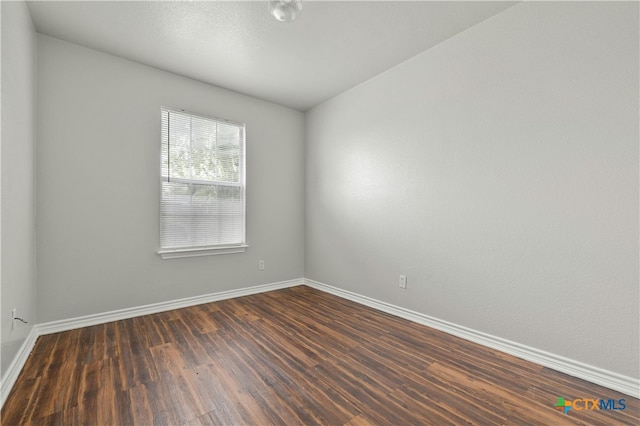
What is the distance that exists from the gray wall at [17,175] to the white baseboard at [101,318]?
0.08 m

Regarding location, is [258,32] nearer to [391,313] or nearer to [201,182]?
[201,182]

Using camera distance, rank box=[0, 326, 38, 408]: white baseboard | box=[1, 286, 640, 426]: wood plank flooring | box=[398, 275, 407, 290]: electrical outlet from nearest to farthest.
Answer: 1. box=[1, 286, 640, 426]: wood plank flooring
2. box=[0, 326, 38, 408]: white baseboard
3. box=[398, 275, 407, 290]: electrical outlet

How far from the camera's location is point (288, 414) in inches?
57.6

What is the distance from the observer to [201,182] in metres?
3.27

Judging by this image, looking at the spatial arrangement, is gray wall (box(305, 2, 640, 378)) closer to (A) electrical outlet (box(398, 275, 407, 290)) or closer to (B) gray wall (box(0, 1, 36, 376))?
(A) electrical outlet (box(398, 275, 407, 290))

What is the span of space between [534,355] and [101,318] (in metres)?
3.67

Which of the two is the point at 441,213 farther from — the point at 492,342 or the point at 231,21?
the point at 231,21

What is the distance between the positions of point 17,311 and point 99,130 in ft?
5.43

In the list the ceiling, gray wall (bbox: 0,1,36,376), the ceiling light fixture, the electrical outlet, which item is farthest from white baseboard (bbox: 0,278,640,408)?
the ceiling light fixture

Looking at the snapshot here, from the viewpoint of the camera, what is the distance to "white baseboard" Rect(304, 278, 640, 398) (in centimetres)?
168

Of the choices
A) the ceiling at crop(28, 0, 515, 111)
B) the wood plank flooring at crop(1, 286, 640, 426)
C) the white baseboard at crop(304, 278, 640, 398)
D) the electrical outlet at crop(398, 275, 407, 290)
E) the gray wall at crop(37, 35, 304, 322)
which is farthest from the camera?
the electrical outlet at crop(398, 275, 407, 290)

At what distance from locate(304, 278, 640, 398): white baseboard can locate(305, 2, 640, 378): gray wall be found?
48 millimetres

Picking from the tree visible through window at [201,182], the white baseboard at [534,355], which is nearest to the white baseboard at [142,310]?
the tree visible through window at [201,182]

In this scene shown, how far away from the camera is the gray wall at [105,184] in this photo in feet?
8.07
